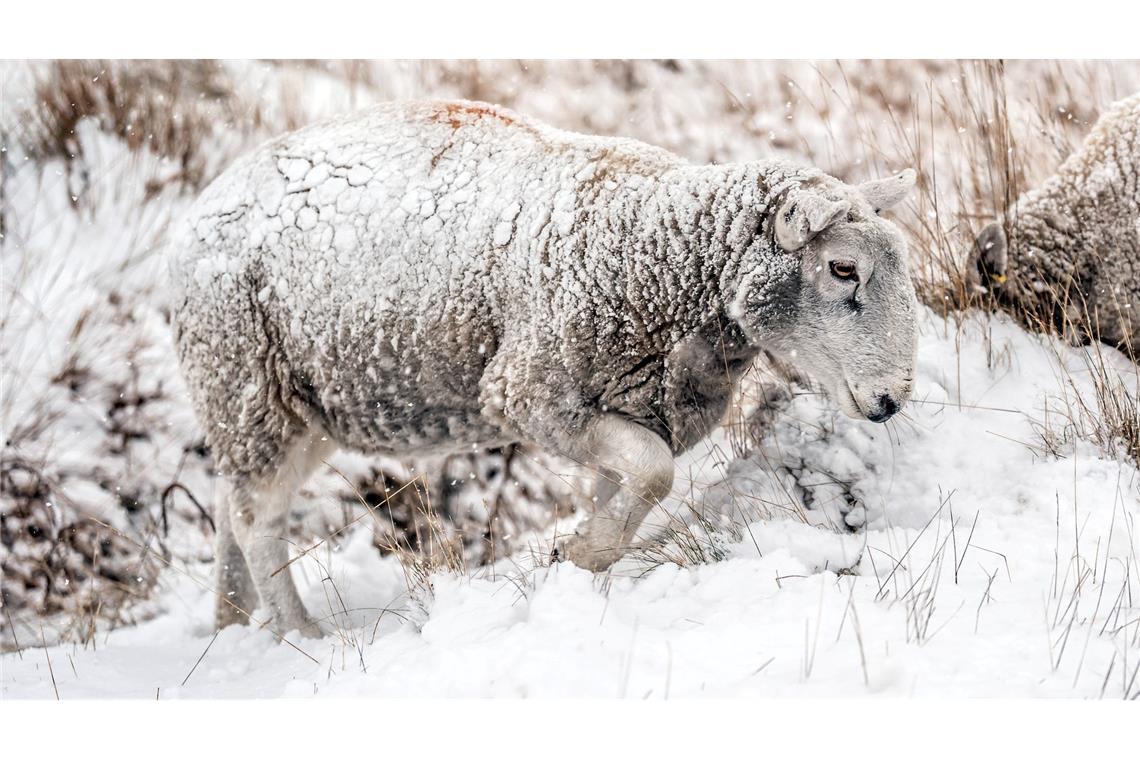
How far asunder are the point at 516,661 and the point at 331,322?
1.61 m

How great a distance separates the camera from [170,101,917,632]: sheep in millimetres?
3230

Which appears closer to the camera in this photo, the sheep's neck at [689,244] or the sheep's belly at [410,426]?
the sheep's neck at [689,244]

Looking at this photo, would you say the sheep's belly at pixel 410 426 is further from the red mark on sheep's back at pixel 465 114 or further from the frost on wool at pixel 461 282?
the red mark on sheep's back at pixel 465 114

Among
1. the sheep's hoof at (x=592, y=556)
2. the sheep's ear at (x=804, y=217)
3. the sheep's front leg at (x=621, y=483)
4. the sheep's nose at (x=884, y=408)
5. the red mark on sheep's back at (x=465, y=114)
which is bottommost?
the sheep's hoof at (x=592, y=556)

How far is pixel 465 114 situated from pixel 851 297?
1602 millimetres

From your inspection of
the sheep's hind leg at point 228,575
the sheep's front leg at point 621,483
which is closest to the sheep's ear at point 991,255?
the sheep's front leg at point 621,483

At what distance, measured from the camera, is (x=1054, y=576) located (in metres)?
2.80

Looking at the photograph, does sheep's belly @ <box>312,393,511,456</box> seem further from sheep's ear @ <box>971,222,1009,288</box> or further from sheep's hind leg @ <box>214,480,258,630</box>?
sheep's ear @ <box>971,222,1009,288</box>

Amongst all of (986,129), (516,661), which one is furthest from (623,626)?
(986,129)

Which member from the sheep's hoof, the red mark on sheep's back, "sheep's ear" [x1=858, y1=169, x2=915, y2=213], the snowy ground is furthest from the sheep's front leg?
the red mark on sheep's back

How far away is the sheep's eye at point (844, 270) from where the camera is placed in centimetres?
314

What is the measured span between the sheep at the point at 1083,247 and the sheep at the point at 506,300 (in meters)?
1.31

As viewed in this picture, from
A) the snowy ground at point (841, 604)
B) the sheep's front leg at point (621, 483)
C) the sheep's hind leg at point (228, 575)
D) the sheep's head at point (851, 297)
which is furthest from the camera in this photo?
the sheep's hind leg at point (228, 575)

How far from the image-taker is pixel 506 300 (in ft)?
11.5
